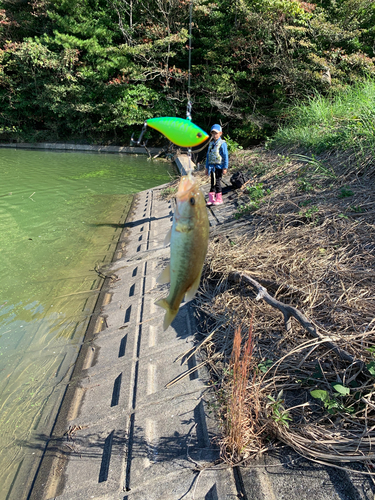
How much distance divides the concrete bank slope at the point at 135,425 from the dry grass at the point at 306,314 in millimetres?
290

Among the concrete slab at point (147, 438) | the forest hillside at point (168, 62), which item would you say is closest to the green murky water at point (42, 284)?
the concrete slab at point (147, 438)

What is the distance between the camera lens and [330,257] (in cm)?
423

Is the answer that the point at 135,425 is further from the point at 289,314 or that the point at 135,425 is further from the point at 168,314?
the point at 168,314

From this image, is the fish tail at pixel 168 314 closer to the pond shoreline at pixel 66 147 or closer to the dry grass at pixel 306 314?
the dry grass at pixel 306 314

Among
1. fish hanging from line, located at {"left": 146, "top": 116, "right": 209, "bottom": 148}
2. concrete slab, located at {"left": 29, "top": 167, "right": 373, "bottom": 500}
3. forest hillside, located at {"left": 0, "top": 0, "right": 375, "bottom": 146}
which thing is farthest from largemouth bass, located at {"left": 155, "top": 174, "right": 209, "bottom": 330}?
forest hillside, located at {"left": 0, "top": 0, "right": 375, "bottom": 146}

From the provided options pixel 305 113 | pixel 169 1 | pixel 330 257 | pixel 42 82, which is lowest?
pixel 330 257

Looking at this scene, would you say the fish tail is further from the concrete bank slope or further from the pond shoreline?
the pond shoreline

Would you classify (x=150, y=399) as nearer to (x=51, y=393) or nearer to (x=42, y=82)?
(x=51, y=393)

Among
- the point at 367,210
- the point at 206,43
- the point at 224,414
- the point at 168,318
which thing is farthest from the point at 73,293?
the point at 206,43

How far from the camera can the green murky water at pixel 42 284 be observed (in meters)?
3.81

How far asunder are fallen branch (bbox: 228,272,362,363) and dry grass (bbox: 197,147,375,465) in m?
0.07

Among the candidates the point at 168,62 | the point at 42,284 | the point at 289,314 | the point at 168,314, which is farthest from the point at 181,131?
the point at 168,62

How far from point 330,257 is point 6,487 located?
14.1ft

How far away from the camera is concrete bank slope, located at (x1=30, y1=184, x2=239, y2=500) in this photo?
2.69 m
